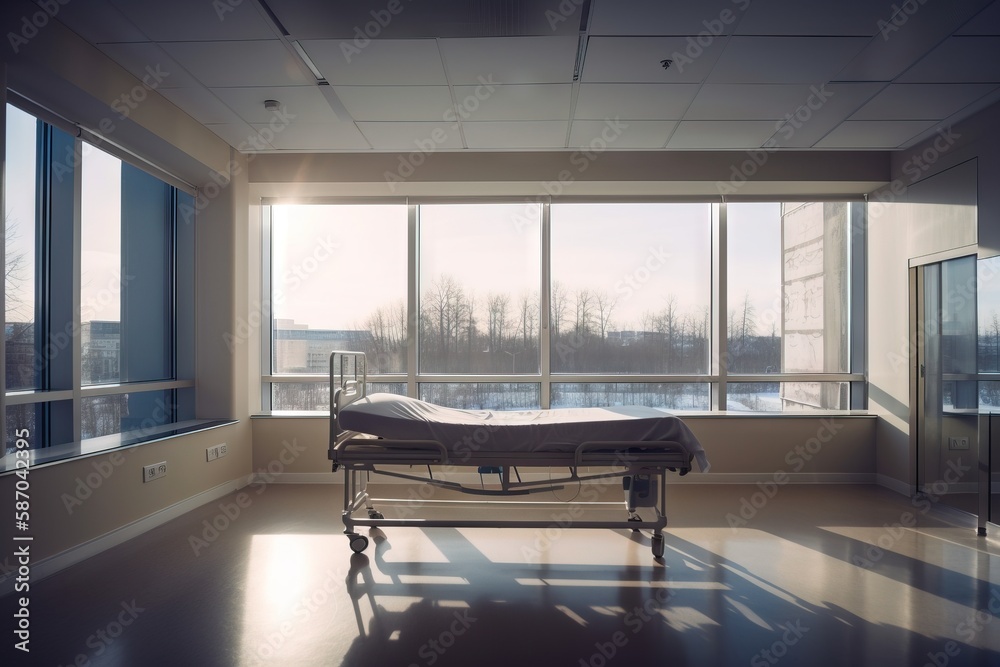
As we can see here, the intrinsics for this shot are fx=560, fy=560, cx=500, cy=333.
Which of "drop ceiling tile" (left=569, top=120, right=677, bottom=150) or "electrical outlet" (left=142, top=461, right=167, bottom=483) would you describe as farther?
"drop ceiling tile" (left=569, top=120, right=677, bottom=150)

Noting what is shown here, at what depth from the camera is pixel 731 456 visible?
5082 mm

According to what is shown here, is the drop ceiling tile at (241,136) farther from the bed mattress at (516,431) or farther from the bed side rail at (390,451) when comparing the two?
the bed side rail at (390,451)

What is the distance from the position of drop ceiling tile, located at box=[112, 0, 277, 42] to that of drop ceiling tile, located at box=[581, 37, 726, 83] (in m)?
1.72

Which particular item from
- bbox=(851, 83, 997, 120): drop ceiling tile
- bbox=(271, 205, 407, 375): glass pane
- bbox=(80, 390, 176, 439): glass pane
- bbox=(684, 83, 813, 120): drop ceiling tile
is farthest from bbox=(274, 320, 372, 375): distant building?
bbox=(851, 83, 997, 120): drop ceiling tile

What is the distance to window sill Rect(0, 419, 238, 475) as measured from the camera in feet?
9.65

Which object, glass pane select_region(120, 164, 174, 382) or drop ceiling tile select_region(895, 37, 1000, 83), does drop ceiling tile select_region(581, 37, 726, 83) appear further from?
glass pane select_region(120, 164, 174, 382)

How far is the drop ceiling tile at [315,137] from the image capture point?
165 inches

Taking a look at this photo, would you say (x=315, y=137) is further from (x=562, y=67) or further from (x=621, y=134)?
(x=621, y=134)

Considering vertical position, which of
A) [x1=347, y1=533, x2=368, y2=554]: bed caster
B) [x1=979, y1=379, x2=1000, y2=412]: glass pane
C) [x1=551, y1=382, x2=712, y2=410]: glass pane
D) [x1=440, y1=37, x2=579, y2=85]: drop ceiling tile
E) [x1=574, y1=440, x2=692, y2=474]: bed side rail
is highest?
[x1=440, y1=37, x2=579, y2=85]: drop ceiling tile

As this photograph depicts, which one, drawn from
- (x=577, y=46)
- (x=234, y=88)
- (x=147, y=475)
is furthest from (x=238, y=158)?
(x=577, y=46)

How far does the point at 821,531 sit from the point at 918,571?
2.27 feet

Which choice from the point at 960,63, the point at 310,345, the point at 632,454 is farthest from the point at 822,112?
the point at 310,345

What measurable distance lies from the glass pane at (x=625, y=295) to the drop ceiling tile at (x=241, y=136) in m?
2.65

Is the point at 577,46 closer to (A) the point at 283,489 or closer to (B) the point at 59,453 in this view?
(B) the point at 59,453
